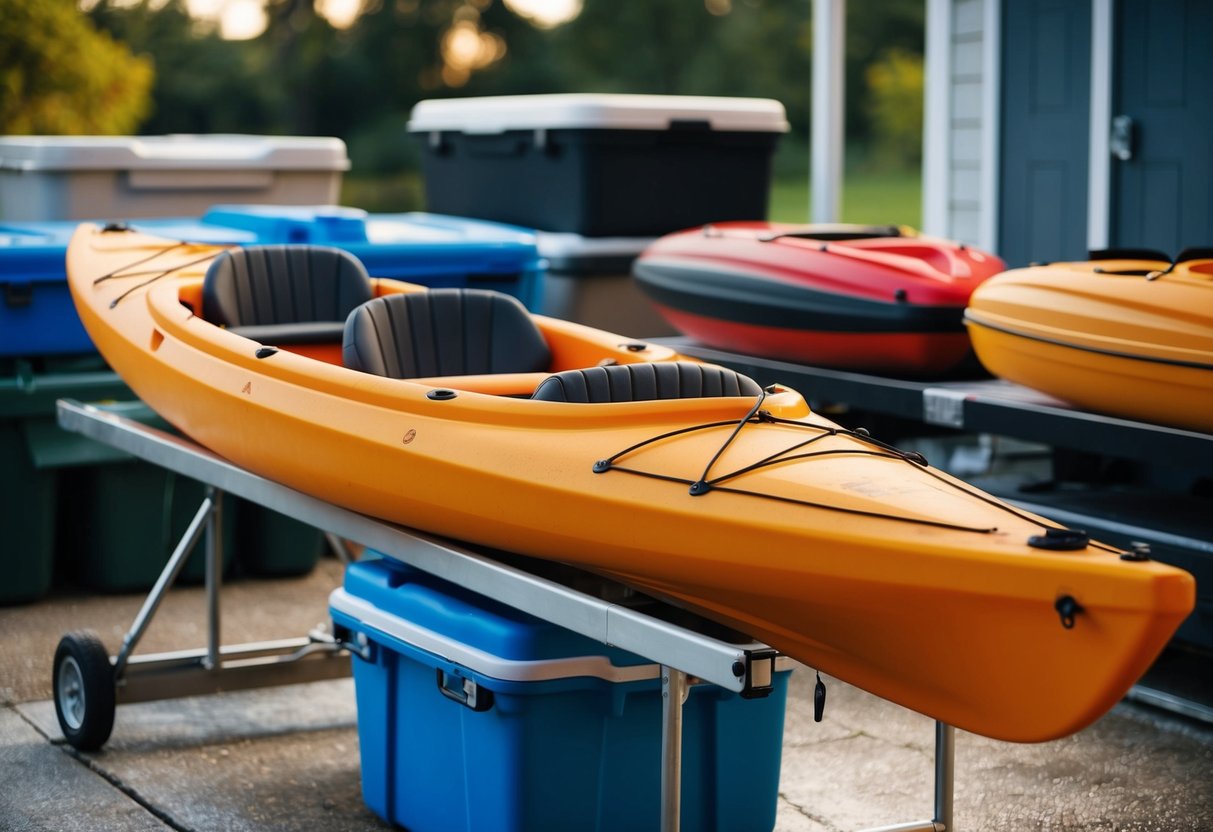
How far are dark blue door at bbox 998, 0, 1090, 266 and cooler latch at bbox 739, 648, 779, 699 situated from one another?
4777 millimetres

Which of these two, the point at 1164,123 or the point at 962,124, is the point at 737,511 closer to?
the point at 1164,123

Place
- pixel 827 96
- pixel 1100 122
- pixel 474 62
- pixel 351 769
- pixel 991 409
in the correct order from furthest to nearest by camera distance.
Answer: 1. pixel 474 62
2. pixel 827 96
3. pixel 1100 122
4. pixel 991 409
5. pixel 351 769

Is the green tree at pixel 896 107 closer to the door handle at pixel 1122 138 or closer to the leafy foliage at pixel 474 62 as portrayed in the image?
the leafy foliage at pixel 474 62

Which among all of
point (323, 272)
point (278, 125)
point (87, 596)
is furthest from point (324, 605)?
point (278, 125)

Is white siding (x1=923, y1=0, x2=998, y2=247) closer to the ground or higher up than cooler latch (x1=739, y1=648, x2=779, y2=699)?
higher up

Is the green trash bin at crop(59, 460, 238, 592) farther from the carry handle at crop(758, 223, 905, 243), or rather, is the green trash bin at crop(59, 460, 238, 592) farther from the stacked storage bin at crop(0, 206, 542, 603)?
the carry handle at crop(758, 223, 905, 243)

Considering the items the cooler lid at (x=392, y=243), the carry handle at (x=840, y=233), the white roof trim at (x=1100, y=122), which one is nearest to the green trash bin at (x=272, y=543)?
the cooler lid at (x=392, y=243)

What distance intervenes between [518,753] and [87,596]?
2867 millimetres

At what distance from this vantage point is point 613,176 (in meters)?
6.72

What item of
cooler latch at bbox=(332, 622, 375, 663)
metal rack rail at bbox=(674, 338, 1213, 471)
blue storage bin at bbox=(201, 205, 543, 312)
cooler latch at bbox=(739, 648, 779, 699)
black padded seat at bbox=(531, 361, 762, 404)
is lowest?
cooler latch at bbox=(332, 622, 375, 663)

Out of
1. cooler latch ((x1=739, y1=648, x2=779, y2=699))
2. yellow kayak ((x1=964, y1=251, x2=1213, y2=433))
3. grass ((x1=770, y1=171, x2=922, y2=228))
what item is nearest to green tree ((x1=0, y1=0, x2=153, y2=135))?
yellow kayak ((x1=964, y1=251, x2=1213, y2=433))

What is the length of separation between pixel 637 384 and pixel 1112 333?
1562 mm

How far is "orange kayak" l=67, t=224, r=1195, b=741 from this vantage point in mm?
2451

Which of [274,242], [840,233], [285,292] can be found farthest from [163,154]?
[840,233]
